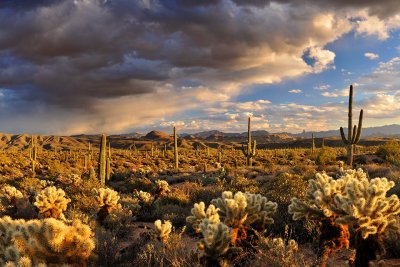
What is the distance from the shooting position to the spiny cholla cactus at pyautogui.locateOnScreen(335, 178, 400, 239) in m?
4.03

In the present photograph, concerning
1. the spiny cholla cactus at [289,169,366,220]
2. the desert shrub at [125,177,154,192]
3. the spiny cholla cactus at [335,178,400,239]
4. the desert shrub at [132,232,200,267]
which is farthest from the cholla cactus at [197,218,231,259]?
the desert shrub at [125,177,154,192]

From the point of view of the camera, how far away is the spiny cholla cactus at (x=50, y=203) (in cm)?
834

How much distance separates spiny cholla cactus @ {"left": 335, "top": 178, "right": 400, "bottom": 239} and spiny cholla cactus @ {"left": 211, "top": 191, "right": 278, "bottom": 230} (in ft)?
4.40

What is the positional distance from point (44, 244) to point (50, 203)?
13.8 ft

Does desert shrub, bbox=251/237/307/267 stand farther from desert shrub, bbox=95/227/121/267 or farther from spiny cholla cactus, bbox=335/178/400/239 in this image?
desert shrub, bbox=95/227/121/267

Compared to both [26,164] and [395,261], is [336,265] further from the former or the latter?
[26,164]

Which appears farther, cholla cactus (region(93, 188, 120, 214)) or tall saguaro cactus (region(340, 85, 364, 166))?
tall saguaro cactus (region(340, 85, 364, 166))

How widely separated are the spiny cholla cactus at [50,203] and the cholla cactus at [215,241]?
5130mm

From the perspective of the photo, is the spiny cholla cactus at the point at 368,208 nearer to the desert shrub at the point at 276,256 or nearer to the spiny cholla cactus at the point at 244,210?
the desert shrub at the point at 276,256

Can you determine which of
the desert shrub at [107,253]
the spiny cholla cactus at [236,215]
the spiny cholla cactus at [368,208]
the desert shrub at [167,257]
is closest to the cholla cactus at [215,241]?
the spiny cholla cactus at [236,215]

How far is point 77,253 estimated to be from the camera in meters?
4.84

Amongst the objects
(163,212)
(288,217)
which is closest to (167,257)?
(288,217)

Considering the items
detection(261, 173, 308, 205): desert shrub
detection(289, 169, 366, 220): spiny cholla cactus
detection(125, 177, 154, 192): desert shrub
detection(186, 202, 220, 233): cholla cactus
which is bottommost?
detection(125, 177, 154, 192): desert shrub

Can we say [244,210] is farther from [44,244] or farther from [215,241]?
[44,244]
